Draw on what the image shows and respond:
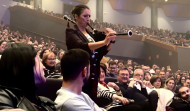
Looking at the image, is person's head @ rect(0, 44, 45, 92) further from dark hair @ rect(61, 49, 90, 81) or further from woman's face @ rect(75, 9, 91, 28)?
woman's face @ rect(75, 9, 91, 28)

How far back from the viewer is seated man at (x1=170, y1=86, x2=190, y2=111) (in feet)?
A: 8.29

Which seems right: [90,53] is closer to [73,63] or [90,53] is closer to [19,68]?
[73,63]

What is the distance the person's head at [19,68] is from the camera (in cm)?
86

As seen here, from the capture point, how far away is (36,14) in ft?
31.8

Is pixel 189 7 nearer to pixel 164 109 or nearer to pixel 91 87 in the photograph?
pixel 164 109

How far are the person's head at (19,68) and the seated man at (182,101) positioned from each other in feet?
6.45

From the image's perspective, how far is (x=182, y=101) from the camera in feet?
8.57

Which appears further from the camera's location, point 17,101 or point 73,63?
point 73,63

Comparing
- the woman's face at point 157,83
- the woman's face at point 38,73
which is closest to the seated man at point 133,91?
the woman's face at point 157,83

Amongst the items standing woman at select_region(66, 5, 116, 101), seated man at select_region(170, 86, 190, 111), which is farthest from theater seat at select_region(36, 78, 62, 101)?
seated man at select_region(170, 86, 190, 111)

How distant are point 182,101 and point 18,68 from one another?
2158 millimetres

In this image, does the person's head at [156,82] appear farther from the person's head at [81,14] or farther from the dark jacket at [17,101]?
the dark jacket at [17,101]

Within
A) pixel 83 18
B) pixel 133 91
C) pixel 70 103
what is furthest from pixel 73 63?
pixel 133 91

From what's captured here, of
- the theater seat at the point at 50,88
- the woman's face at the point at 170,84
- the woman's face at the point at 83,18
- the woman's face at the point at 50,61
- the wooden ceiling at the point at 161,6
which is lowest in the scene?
the woman's face at the point at 170,84
